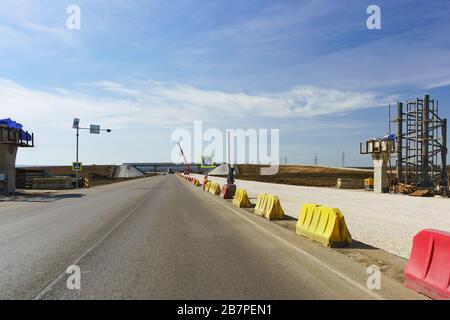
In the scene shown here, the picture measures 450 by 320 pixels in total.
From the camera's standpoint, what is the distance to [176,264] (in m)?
8.18

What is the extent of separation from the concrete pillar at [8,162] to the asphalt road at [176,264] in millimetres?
24013

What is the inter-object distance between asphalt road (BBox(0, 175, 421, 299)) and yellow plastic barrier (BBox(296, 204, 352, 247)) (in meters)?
0.35

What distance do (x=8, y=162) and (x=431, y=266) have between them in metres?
36.3

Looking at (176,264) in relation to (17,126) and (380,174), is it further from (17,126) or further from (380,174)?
(17,126)

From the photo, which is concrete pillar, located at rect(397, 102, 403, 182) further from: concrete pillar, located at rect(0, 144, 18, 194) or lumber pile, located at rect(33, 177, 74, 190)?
lumber pile, located at rect(33, 177, 74, 190)

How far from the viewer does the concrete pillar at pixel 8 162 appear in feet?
117

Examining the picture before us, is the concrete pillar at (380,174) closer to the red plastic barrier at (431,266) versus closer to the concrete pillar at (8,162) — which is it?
the concrete pillar at (8,162)

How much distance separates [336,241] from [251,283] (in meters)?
4.49

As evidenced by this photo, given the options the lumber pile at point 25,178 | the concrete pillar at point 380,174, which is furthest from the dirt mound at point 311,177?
the lumber pile at point 25,178

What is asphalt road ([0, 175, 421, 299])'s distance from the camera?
20.6 feet

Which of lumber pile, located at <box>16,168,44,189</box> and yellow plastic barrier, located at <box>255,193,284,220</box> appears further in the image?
lumber pile, located at <box>16,168,44,189</box>

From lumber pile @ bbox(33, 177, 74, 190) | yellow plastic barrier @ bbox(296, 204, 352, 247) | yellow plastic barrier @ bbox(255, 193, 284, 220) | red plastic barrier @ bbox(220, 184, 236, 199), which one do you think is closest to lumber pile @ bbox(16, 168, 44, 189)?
lumber pile @ bbox(33, 177, 74, 190)
